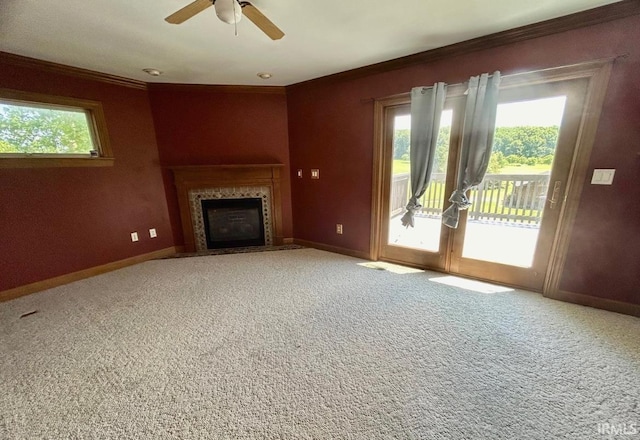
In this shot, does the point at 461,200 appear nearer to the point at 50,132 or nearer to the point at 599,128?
the point at 599,128

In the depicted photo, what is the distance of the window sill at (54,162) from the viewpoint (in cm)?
231

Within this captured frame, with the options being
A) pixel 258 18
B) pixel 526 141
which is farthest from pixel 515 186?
pixel 258 18

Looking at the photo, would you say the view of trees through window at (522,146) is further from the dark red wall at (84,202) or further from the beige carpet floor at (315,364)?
the dark red wall at (84,202)

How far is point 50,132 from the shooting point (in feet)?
8.37

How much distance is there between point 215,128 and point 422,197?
2.91m

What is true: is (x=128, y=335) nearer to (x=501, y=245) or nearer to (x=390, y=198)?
(x=390, y=198)

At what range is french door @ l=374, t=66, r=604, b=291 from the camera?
2.05 metres

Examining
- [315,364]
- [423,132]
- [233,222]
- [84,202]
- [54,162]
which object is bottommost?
[315,364]

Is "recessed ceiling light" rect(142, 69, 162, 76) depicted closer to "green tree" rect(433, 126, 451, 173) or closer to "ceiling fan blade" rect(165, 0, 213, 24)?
"ceiling fan blade" rect(165, 0, 213, 24)

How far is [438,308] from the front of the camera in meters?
2.13

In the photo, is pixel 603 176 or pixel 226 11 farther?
pixel 603 176

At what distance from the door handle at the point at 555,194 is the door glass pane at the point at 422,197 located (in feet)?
2.85

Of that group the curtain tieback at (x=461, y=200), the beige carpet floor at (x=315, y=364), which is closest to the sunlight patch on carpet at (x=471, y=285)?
the beige carpet floor at (x=315, y=364)

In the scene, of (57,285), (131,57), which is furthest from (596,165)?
(57,285)
